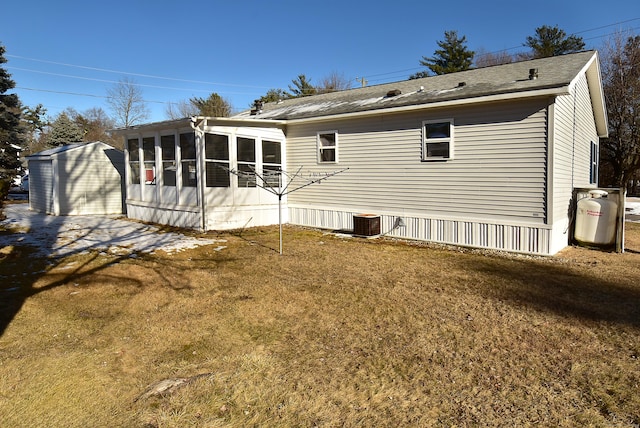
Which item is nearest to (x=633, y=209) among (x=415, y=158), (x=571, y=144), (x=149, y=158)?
(x=571, y=144)

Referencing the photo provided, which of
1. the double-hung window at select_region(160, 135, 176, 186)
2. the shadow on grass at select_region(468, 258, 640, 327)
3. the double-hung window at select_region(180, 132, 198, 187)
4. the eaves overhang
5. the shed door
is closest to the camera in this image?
the shadow on grass at select_region(468, 258, 640, 327)

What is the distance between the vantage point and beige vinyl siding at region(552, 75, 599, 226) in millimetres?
8086

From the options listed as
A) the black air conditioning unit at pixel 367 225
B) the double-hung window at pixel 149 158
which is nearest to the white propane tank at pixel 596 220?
the black air conditioning unit at pixel 367 225

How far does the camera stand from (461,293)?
561cm

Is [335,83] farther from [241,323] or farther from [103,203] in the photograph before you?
[241,323]

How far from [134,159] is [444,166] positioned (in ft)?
30.7

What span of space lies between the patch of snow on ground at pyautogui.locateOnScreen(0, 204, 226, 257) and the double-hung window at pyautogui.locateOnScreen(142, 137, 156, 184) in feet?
4.64

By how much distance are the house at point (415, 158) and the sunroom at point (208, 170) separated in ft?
0.10

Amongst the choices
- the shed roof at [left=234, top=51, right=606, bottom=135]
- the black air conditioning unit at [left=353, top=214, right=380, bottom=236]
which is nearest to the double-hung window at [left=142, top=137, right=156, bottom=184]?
the shed roof at [left=234, top=51, right=606, bottom=135]

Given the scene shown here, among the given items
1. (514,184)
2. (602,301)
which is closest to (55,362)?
(602,301)

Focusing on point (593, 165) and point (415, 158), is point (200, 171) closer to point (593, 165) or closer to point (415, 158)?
point (415, 158)

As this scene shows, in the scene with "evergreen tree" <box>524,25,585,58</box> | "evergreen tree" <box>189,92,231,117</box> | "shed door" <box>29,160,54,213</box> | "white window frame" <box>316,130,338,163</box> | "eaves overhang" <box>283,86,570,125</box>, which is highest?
"evergreen tree" <box>524,25,585,58</box>

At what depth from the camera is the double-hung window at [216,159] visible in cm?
1047

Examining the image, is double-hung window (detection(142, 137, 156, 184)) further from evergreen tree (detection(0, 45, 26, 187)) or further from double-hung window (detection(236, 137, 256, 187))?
evergreen tree (detection(0, 45, 26, 187))
